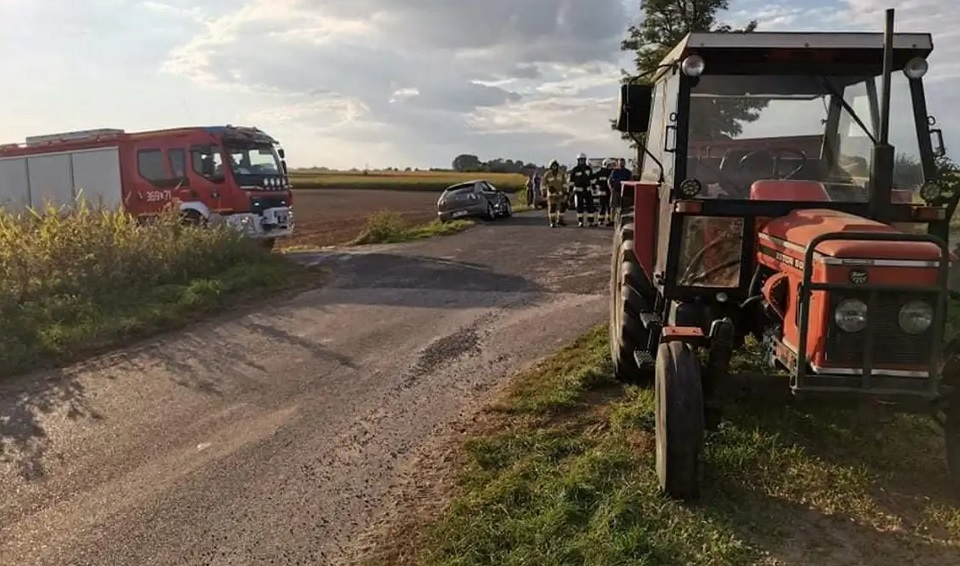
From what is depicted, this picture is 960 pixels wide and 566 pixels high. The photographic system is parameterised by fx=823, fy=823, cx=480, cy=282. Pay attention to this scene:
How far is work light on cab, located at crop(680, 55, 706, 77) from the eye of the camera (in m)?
4.97

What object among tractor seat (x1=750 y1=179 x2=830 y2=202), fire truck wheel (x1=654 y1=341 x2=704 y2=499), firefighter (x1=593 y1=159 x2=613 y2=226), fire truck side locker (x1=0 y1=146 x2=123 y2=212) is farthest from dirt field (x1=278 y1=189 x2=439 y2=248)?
fire truck wheel (x1=654 y1=341 x2=704 y2=499)

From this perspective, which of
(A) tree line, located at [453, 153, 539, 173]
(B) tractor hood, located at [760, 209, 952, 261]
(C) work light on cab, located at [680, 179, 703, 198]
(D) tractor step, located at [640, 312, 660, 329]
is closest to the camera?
(B) tractor hood, located at [760, 209, 952, 261]

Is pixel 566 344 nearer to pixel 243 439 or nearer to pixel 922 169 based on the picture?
pixel 243 439

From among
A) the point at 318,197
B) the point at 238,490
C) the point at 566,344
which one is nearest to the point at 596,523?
the point at 238,490

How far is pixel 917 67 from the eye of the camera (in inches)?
193

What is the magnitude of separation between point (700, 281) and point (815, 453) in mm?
1241

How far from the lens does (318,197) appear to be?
5044 cm

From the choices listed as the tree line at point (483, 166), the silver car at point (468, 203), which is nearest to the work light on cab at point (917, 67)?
the silver car at point (468, 203)

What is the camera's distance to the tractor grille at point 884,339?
3.90m

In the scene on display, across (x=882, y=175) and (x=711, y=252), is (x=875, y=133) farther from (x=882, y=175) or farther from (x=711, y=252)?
(x=711, y=252)

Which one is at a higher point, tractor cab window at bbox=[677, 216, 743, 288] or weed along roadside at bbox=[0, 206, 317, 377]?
tractor cab window at bbox=[677, 216, 743, 288]

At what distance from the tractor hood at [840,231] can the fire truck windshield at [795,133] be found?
0.38 metres

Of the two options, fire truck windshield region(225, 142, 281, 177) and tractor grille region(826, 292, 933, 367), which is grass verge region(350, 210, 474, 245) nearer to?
fire truck windshield region(225, 142, 281, 177)

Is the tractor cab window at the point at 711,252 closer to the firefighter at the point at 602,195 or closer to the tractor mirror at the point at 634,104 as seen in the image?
the tractor mirror at the point at 634,104
